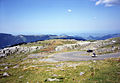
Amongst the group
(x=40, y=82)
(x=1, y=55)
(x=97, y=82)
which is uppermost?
(x=97, y=82)

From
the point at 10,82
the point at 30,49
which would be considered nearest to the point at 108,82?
the point at 10,82

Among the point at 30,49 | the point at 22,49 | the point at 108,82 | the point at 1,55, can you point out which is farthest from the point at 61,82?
the point at 1,55

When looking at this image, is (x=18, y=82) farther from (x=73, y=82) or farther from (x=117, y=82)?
(x=117, y=82)

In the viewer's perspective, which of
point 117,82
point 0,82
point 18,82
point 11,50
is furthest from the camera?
point 11,50

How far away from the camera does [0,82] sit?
27.8m

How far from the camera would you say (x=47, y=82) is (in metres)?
22.3

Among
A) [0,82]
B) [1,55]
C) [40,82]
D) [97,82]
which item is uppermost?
[97,82]

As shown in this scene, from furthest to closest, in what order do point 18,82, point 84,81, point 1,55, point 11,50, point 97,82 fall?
point 11,50, point 1,55, point 18,82, point 84,81, point 97,82

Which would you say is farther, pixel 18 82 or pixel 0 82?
pixel 0 82

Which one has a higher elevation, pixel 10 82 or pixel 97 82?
pixel 97 82

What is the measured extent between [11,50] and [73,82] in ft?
639

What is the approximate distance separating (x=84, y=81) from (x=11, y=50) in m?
196

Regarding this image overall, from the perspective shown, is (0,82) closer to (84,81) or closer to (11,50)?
(84,81)

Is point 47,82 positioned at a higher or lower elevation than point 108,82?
lower
